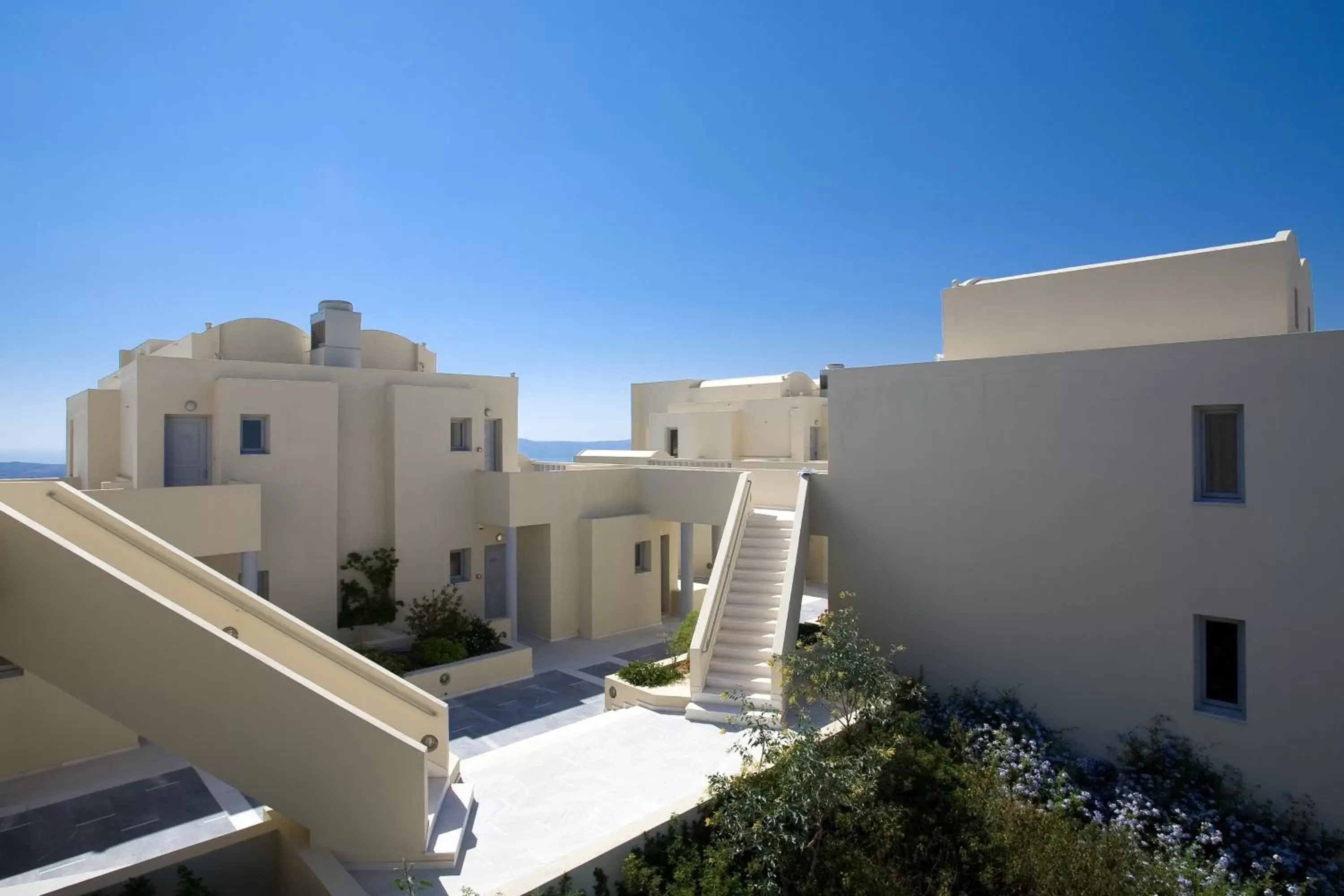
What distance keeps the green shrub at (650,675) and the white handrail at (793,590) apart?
7.30 ft

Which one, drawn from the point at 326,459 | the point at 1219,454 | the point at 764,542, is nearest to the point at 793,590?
the point at 764,542

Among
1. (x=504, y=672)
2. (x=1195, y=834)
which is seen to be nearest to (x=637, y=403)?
(x=504, y=672)

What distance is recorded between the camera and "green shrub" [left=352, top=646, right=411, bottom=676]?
17.5 meters

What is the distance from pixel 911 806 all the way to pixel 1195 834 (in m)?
4.10

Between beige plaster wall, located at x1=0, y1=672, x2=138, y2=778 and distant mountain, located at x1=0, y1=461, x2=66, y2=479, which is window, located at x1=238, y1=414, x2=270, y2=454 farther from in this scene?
distant mountain, located at x1=0, y1=461, x2=66, y2=479

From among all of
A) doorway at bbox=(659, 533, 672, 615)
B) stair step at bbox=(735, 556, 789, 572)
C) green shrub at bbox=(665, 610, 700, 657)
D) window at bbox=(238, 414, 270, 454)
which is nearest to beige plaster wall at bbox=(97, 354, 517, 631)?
window at bbox=(238, 414, 270, 454)

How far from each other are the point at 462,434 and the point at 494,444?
167cm

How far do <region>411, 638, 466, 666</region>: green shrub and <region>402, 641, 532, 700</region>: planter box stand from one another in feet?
0.41

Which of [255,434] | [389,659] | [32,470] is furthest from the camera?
[32,470]

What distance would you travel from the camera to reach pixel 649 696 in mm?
14133

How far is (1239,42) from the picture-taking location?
13727mm

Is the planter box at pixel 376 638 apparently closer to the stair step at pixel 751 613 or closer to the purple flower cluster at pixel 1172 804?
the stair step at pixel 751 613

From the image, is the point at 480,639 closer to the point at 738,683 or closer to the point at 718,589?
the point at 718,589

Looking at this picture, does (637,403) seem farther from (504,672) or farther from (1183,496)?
(1183,496)
